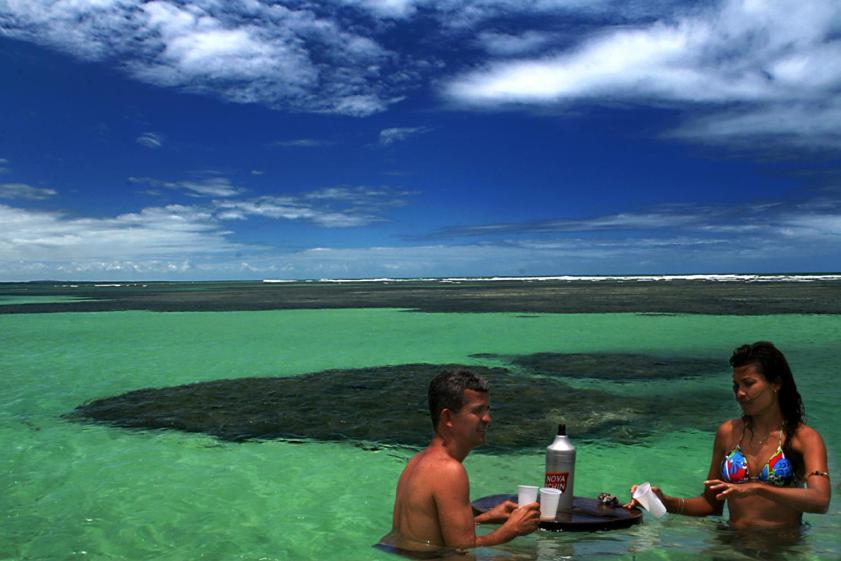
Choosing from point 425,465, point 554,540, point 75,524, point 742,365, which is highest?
point 742,365

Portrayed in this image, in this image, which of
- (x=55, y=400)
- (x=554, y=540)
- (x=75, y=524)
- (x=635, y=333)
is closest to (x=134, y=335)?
(x=55, y=400)

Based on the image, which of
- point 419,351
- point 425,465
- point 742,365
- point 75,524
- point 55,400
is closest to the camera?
point 425,465

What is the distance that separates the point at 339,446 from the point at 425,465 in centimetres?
626

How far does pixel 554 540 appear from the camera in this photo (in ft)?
19.1

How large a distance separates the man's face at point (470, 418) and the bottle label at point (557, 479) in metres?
1.01

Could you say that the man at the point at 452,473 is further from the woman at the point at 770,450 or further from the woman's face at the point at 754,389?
the woman's face at the point at 754,389

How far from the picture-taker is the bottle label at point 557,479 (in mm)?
5273

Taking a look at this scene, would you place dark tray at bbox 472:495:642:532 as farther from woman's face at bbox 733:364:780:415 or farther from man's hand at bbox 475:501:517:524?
woman's face at bbox 733:364:780:415

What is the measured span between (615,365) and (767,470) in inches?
568

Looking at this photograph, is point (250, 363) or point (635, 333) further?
point (635, 333)

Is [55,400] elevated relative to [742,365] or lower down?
lower down

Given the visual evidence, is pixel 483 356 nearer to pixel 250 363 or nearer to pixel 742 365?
pixel 250 363

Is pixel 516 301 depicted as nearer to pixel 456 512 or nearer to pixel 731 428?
pixel 731 428

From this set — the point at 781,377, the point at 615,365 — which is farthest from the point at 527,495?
the point at 615,365
